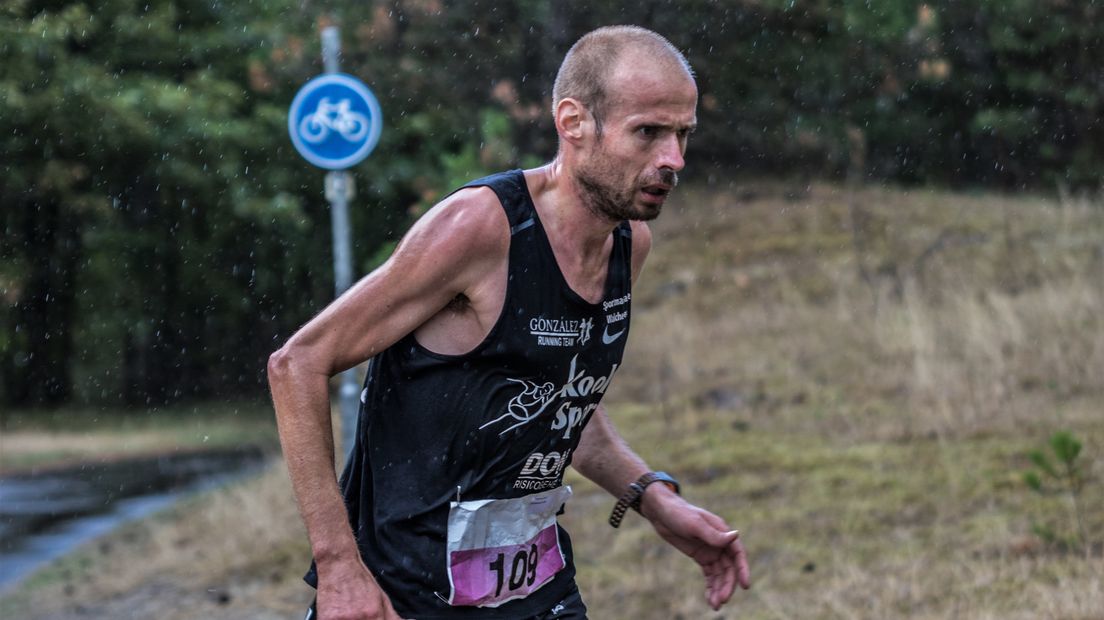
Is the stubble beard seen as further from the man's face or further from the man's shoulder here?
the man's shoulder

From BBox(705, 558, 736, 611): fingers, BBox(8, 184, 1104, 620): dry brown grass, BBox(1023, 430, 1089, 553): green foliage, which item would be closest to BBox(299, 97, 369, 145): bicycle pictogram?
BBox(8, 184, 1104, 620): dry brown grass

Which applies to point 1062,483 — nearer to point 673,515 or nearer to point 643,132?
point 673,515

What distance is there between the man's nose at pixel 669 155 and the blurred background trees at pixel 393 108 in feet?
60.7

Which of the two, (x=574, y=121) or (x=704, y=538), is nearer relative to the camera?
(x=574, y=121)

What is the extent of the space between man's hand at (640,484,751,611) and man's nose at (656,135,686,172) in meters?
0.96

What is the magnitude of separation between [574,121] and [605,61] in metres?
0.14

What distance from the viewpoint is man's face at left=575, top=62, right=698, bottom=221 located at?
3.00m

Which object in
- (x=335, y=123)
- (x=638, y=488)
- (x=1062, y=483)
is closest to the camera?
(x=638, y=488)

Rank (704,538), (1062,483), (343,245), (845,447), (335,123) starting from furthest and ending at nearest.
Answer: (343,245)
(845,447)
(335,123)
(1062,483)
(704,538)

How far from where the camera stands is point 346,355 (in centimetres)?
283

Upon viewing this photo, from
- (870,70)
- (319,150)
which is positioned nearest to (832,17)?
(870,70)

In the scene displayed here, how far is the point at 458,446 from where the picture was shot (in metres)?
3.07

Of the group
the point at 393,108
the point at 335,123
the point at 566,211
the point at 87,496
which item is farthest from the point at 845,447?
the point at 393,108

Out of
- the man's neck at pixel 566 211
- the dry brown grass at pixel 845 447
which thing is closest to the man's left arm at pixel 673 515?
the man's neck at pixel 566 211
